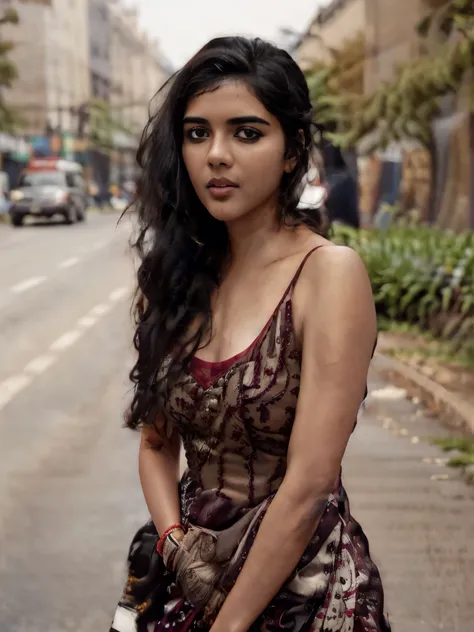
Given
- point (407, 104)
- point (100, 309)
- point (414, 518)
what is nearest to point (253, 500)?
point (414, 518)

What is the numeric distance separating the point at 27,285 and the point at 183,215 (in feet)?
46.6

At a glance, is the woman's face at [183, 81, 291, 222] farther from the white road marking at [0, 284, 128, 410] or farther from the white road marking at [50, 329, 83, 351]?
→ the white road marking at [50, 329, 83, 351]

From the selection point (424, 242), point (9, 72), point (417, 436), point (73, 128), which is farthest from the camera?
point (73, 128)

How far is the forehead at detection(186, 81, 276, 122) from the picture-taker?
167 centimetres

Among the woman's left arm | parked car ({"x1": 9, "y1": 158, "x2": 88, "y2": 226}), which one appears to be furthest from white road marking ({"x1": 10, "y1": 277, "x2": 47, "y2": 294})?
parked car ({"x1": 9, "y1": 158, "x2": 88, "y2": 226})

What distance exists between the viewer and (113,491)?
5457mm

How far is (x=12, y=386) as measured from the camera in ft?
27.4

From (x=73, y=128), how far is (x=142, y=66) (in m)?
22.8

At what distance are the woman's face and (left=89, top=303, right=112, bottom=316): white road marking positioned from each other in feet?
36.0

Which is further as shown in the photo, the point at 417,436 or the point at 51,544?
the point at 417,436

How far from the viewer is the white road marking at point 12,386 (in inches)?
310

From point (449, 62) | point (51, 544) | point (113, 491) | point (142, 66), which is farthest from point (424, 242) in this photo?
point (142, 66)

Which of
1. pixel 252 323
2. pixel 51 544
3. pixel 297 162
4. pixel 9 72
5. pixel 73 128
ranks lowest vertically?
pixel 73 128

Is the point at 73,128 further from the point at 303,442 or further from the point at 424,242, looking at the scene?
the point at 303,442
